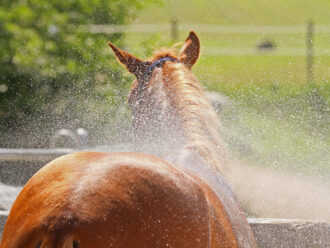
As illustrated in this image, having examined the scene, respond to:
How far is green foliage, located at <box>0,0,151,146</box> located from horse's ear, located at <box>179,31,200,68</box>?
3.27m

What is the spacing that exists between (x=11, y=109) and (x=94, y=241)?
5708mm

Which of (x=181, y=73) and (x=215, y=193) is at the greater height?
(x=181, y=73)

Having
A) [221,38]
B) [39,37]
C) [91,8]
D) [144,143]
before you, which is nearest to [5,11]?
[39,37]

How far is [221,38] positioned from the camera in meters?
18.0

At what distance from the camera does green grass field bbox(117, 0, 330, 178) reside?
26.2 feet

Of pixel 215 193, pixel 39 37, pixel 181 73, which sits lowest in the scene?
pixel 39 37

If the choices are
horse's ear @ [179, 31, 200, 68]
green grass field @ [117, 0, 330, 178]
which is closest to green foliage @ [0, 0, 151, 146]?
green grass field @ [117, 0, 330, 178]

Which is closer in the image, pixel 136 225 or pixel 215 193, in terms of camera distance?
pixel 136 225

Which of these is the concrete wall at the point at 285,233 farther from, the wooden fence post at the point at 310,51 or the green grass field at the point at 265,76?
the wooden fence post at the point at 310,51

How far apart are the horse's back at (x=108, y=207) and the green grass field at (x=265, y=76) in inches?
60.6

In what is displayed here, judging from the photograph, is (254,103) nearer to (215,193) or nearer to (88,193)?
(215,193)

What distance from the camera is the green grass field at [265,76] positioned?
26.2ft

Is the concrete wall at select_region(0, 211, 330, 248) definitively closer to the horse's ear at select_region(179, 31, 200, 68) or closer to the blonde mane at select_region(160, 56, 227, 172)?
the blonde mane at select_region(160, 56, 227, 172)

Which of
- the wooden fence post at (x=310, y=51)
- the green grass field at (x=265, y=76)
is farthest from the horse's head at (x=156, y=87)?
the wooden fence post at (x=310, y=51)
